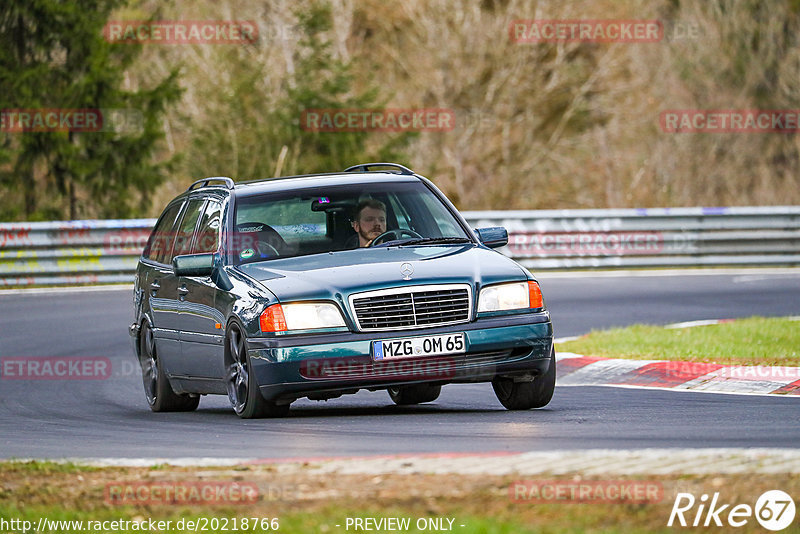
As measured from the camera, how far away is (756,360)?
12.3m

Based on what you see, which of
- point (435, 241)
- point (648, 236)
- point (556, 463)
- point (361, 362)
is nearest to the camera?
point (556, 463)

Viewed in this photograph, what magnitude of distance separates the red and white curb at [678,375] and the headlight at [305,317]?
3364mm

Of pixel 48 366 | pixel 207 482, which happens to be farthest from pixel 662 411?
pixel 48 366

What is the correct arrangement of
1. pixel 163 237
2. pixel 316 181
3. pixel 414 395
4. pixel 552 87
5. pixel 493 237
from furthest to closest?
pixel 552 87
pixel 163 237
pixel 414 395
pixel 316 181
pixel 493 237

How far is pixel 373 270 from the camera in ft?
30.7

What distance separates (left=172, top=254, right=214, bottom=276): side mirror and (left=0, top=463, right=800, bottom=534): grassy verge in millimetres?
3570

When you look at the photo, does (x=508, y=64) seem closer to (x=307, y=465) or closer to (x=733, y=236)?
(x=733, y=236)

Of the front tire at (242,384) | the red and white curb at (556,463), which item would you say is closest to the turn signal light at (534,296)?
the front tire at (242,384)

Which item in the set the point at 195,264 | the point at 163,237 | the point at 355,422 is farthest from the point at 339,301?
the point at 163,237

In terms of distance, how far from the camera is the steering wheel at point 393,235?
403 inches

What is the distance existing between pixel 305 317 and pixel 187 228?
102 inches

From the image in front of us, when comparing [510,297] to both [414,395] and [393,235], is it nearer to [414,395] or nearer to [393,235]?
[393,235]

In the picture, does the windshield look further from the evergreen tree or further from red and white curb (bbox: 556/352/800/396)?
the evergreen tree

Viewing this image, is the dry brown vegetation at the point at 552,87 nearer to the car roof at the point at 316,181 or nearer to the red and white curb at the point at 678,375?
the red and white curb at the point at 678,375
